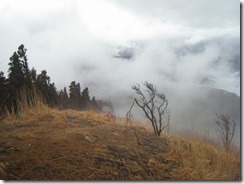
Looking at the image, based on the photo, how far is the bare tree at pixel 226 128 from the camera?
2.07 m

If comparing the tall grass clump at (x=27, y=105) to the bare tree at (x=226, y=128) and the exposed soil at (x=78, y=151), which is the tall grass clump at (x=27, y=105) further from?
the bare tree at (x=226, y=128)

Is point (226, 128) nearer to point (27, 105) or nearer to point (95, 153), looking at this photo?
point (95, 153)

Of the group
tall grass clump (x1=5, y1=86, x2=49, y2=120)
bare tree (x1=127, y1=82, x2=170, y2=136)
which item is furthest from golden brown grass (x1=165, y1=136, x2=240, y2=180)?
tall grass clump (x1=5, y1=86, x2=49, y2=120)

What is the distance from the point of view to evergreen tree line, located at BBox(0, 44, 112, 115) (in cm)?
225

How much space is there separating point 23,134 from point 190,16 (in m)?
1.17

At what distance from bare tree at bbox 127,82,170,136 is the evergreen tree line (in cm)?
19

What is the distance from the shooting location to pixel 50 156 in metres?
2.13

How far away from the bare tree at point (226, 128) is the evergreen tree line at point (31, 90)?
0.63 m

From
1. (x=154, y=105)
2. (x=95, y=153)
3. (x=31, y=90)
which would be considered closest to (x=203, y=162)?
(x=154, y=105)

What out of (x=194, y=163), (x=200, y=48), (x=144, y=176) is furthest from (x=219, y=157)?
(x=200, y=48)

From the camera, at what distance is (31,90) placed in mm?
2297

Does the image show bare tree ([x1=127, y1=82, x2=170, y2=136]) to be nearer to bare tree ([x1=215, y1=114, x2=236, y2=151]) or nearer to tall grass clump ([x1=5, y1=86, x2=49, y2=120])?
bare tree ([x1=215, y1=114, x2=236, y2=151])

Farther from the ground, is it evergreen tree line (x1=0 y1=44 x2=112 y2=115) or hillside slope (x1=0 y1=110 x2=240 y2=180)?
evergreen tree line (x1=0 y1=44 x2=112 y2=115)

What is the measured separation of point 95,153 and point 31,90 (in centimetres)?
55
